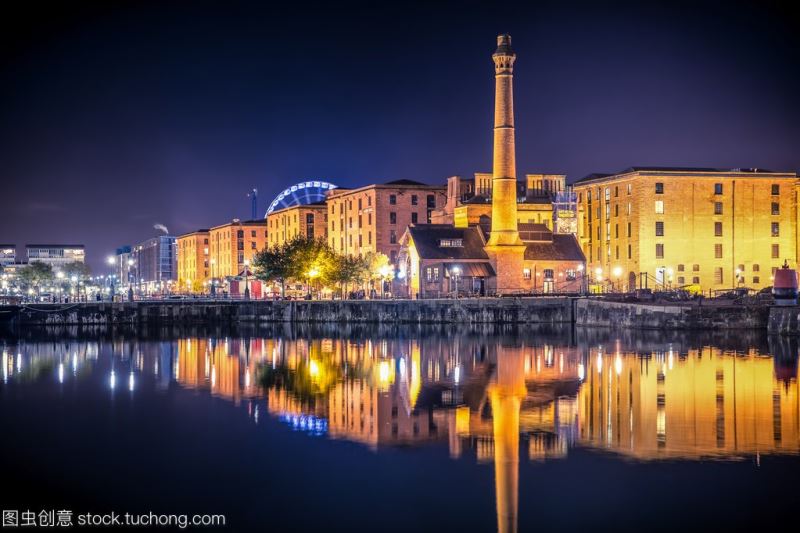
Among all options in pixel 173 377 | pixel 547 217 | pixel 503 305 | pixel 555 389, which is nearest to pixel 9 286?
pixel 547 217

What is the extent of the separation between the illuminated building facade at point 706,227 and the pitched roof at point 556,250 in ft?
14.5

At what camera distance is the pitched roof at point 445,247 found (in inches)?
3155

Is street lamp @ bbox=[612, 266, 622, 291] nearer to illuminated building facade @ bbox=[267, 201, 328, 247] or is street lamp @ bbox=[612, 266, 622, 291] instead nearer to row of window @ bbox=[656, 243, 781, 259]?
row of window @ bbox=[656, 243, 781, 259]

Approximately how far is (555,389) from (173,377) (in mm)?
17234

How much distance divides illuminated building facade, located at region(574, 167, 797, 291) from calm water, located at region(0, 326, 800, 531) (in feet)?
123

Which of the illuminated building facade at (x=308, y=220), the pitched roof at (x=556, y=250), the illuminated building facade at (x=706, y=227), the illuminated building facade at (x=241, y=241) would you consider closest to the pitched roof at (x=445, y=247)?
the pitched roof at (x=556, y=250)

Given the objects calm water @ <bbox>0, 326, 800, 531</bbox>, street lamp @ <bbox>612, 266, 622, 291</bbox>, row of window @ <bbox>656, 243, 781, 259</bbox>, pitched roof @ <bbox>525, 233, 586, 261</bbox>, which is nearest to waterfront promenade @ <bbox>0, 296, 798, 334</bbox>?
pitched roof @ <bbox>525, 233, 586, 261</bbox>

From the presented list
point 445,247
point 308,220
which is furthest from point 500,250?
point 308,220

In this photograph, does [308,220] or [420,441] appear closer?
[420,441]

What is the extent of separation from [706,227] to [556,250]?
13908 mm

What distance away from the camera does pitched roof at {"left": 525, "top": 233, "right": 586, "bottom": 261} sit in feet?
268

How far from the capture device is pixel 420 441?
23.2m

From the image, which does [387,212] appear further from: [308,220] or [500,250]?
[500,250]

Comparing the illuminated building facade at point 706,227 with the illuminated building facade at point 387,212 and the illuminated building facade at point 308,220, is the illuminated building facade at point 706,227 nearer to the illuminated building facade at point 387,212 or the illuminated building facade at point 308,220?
the illuminated building facade at point 387,212
